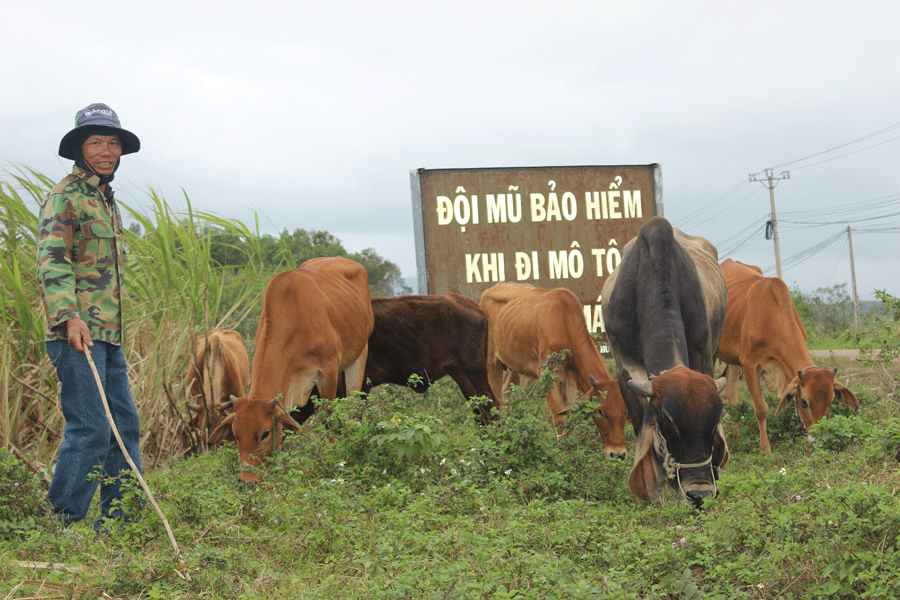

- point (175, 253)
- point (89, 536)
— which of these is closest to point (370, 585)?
point (89, 536)

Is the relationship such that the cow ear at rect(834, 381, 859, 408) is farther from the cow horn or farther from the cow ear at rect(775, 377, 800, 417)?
the cow horn

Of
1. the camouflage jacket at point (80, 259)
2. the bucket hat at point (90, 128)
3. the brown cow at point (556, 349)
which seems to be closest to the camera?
the camouflage jacket at point (80, 259)

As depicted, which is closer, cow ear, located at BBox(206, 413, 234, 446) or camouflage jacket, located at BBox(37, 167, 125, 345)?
camouflage jacket, located at BBox(37, 167, 125, 345)

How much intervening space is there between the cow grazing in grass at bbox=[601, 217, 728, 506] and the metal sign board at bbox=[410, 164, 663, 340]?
4775mm

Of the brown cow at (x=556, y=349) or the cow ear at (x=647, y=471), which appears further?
the brown cow at (x=556, y=349)

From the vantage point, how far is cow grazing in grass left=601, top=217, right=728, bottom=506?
454cm

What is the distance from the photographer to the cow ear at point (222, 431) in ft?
18.3

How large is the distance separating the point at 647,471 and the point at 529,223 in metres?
7.27

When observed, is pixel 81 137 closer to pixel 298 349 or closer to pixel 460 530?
pixel 298 349

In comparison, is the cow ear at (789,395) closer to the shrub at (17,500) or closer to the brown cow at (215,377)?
the brown cow at (215,377)

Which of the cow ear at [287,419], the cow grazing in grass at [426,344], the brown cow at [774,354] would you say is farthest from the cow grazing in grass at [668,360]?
the cow ear at [287,419]

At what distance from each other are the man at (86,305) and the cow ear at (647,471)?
127 inches

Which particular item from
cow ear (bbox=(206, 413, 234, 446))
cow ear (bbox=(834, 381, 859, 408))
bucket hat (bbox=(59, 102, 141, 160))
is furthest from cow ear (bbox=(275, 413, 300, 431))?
cow ear (bbox=(834, 381, 859, 408))

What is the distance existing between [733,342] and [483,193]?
15.1 ft
